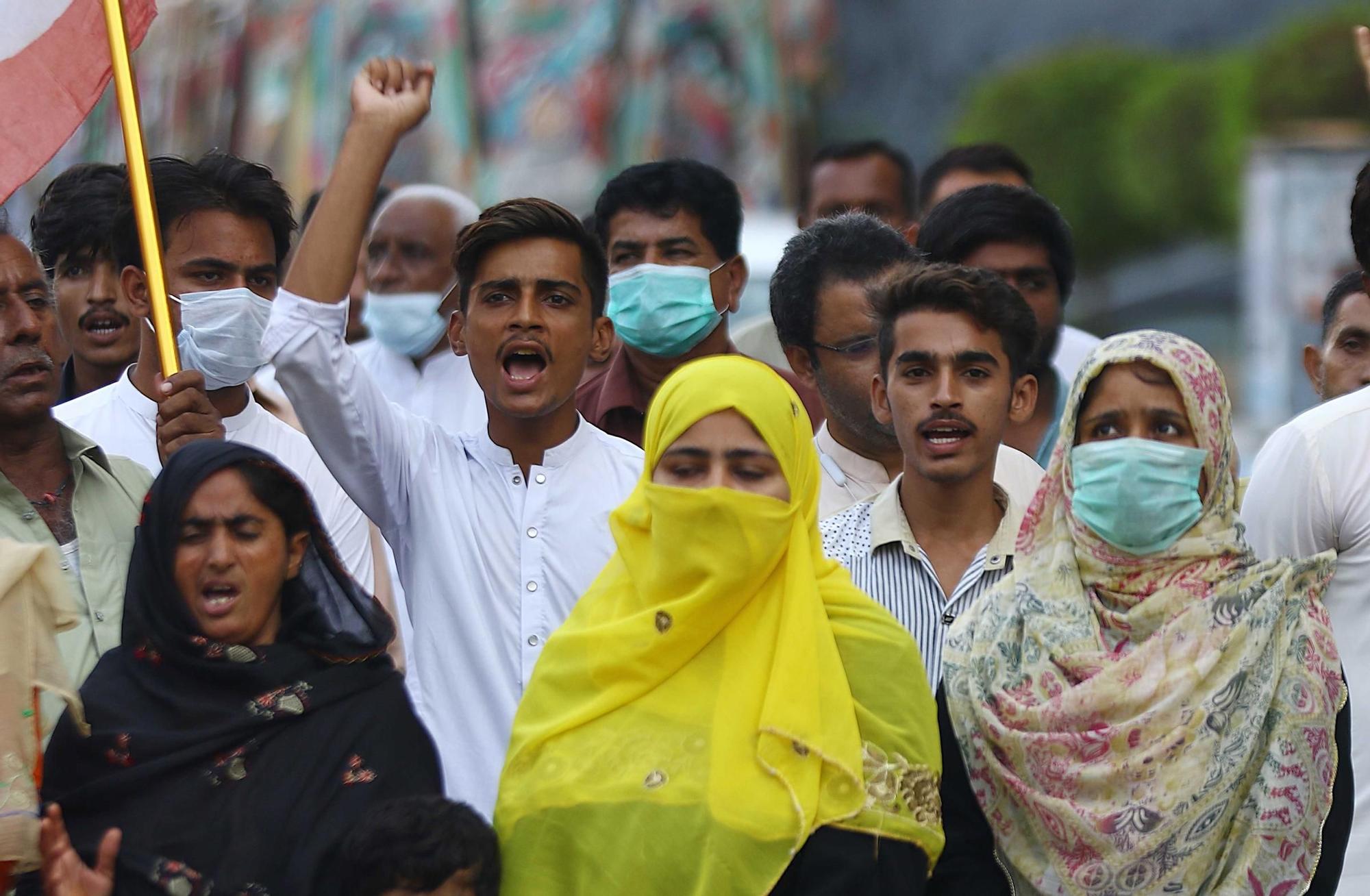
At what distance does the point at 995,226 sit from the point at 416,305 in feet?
6.43

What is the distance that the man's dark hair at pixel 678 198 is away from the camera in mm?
5551

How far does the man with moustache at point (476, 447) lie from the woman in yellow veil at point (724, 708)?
500 mm

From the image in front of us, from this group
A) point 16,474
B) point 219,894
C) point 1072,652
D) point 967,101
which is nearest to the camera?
point 219,894

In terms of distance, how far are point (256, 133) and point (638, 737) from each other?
20.1 meters

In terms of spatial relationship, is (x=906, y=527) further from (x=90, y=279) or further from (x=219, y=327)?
(x=90, y=279)

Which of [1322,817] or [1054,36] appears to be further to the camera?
[1054,36]

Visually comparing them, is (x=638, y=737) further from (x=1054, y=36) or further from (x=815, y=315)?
(x=1054, y=36)

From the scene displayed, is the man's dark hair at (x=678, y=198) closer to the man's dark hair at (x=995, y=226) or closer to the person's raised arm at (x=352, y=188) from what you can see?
the man's dark hair at (x=995, y=226)

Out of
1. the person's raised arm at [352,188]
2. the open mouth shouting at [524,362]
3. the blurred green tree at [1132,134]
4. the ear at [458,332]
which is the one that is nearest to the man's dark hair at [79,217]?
the ear at [458,332]

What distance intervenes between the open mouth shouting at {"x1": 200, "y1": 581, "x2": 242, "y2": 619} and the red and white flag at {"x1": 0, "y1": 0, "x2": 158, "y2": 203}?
4.14 feet

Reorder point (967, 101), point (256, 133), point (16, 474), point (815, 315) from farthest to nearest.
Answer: point (967, 101)
point (256, 133)
point (815, 315)
point (16, 474)

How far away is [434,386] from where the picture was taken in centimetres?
617

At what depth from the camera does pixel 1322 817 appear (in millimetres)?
3445

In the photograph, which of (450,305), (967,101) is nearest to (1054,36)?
(967,101)
